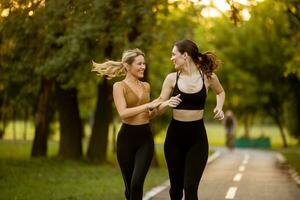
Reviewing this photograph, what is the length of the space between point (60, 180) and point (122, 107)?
749cm

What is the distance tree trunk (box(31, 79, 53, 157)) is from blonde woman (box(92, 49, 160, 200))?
14460mm

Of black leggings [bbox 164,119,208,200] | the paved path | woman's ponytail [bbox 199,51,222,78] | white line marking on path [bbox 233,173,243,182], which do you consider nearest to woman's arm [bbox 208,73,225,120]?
woman's ponytail [bbox 199,51,222,78]

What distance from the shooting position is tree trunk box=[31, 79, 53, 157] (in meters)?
21.2

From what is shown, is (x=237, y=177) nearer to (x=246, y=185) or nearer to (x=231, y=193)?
(x=246, y=185)

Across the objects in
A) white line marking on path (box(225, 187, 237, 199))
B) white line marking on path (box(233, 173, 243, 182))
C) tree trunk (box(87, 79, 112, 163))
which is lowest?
white line marking on path (box(233, 173, 243, 182))

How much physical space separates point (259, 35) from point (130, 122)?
32124 millimetres

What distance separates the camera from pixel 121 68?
23.2 feet

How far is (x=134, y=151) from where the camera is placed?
6.81m

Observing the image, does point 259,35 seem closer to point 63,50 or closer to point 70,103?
point 70,103

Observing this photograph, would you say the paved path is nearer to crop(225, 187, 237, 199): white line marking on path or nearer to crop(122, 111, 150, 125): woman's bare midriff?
crop(225, 187, 237, 199): white line marking on path

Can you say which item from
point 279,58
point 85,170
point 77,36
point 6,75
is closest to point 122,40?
point 77,36

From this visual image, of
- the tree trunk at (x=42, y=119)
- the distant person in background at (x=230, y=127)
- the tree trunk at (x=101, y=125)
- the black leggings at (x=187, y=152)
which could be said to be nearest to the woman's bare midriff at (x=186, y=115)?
the black leggings at (x=187, y=152)

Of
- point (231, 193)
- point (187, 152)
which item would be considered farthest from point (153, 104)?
point (231, 193)

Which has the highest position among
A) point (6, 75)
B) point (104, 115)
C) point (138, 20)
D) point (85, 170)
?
point (138, 20)
